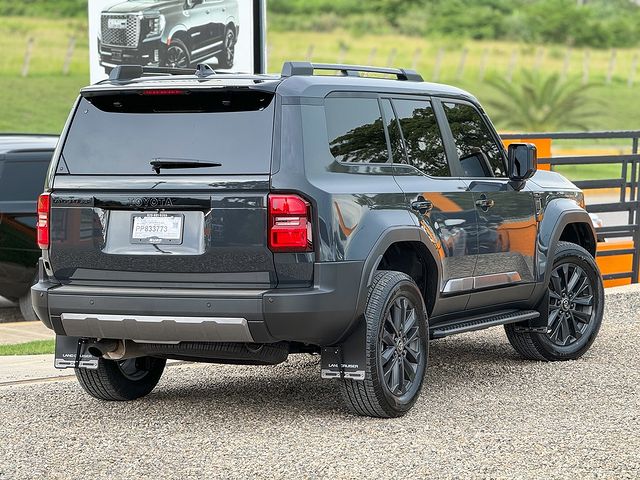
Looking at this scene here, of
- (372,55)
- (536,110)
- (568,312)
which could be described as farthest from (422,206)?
(372,55)

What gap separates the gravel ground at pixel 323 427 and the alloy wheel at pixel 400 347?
0.22 m

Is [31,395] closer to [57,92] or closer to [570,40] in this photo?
[57,92]

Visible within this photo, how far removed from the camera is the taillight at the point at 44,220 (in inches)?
285

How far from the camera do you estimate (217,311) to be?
22.1 feet

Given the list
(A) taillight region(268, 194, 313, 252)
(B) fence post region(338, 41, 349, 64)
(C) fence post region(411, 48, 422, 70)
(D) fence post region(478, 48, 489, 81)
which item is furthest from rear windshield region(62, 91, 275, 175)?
(C) fence post region(411, 48, 422, 70)

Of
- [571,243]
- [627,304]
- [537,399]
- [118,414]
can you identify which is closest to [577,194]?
[571,243]

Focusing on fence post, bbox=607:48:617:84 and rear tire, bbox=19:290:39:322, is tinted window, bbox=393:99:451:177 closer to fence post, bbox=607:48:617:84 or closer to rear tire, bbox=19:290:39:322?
rear tire, bbox=19:290:39:322

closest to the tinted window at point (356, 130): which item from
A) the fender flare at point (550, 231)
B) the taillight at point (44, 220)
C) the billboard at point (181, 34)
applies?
the taillight at point (44, 220)

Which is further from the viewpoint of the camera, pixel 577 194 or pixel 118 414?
pixel 577 194

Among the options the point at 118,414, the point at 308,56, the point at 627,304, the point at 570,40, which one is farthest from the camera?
the point at 570,40

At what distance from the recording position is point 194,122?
702 centimetres

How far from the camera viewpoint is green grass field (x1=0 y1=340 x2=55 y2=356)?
10.0m

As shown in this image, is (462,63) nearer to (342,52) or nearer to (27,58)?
(342,52)

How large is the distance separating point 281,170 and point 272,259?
46cm
